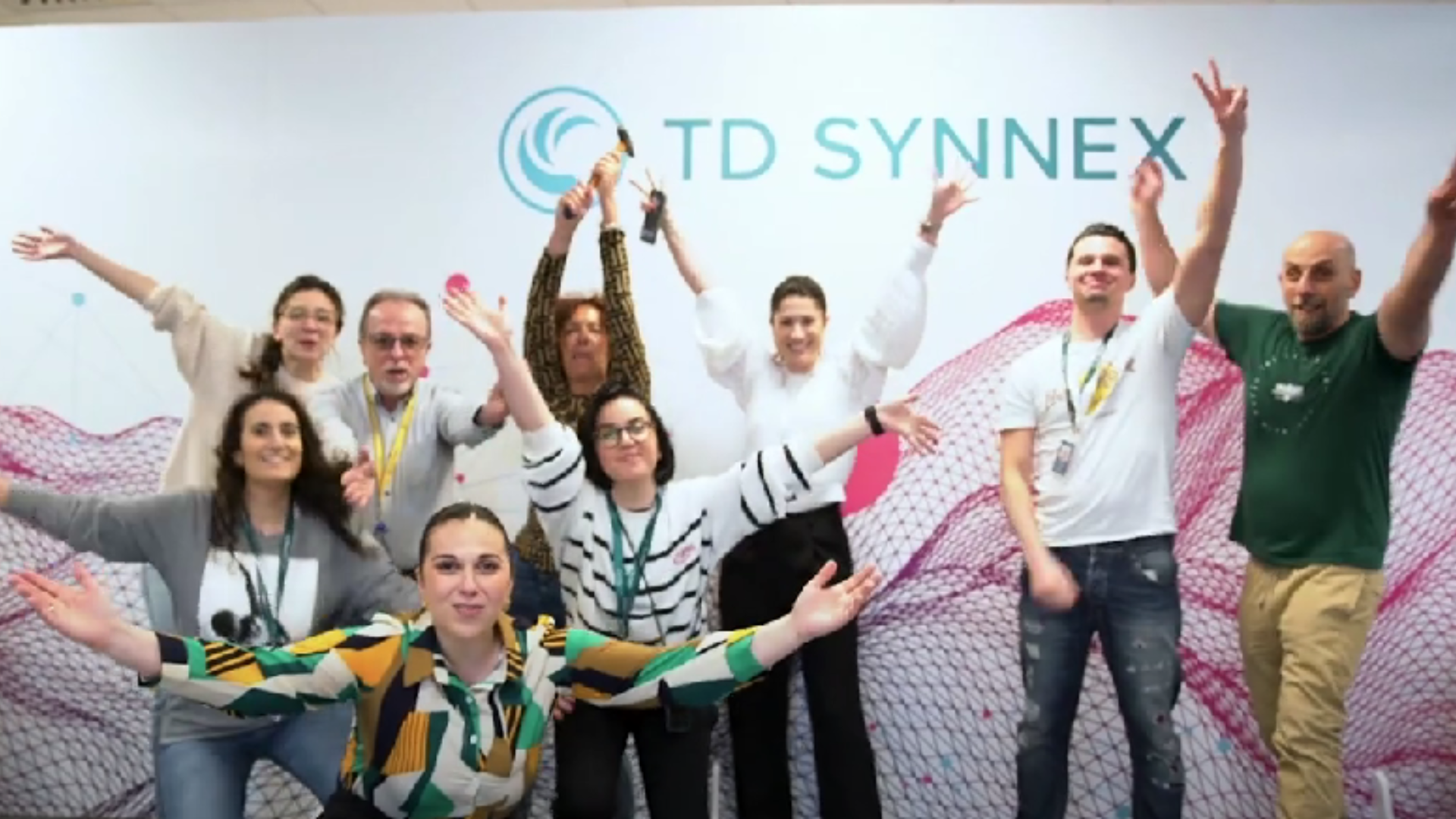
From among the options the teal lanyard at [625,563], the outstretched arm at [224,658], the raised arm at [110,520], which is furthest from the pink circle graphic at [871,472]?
the raised arm at [110,520]

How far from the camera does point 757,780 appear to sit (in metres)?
3.39

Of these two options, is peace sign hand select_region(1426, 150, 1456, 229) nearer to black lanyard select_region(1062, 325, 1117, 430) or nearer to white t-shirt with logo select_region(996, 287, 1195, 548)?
white t-shirt with logo select_region(996, 287, 1195, 548)

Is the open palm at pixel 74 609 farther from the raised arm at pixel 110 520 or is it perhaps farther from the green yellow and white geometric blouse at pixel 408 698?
the raised arm at pixel 110 520

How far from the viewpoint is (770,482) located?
317cm

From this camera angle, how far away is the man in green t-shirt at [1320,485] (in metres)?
2.93

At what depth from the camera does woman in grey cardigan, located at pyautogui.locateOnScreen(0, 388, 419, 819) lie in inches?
118

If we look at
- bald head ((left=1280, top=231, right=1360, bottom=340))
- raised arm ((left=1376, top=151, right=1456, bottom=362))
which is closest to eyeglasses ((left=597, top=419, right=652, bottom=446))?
bald head ((left=1280, top=231, right=1360, bottom=340))

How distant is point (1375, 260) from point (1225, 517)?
3.05 feet

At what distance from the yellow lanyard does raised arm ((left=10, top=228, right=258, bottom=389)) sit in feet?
1.63

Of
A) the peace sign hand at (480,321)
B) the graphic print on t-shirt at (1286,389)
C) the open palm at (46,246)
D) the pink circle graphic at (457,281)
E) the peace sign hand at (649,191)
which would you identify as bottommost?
the graphic print on t-shirt at (1286,389)

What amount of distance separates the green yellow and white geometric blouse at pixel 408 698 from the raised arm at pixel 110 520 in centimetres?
59

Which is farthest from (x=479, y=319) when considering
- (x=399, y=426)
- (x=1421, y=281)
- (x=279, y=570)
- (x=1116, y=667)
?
(x=1421, y=281)

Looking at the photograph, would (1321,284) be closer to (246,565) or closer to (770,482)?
(770,482)

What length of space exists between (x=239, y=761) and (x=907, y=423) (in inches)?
75.9
